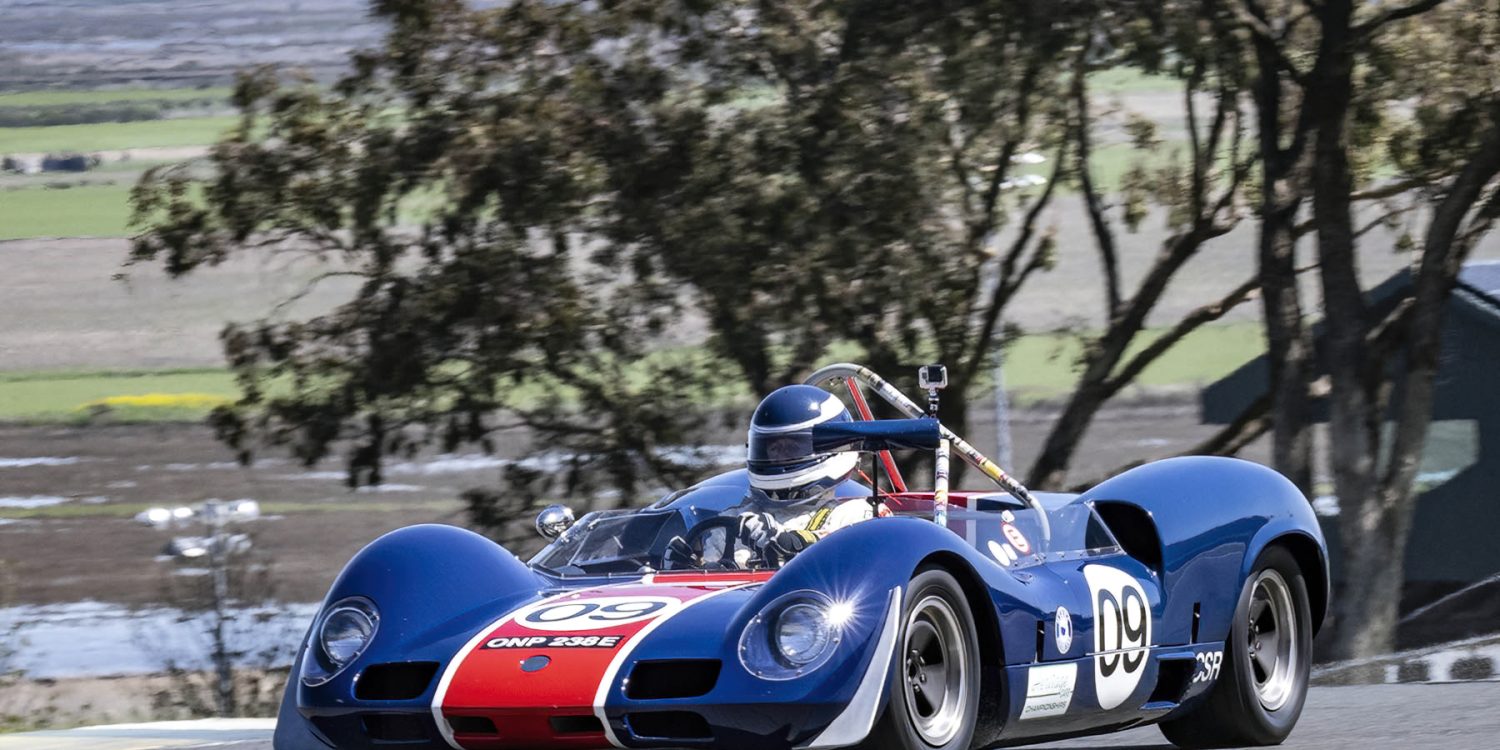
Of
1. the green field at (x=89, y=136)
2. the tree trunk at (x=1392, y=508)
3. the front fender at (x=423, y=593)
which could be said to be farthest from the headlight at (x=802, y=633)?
the green field at (x=89, y=136)

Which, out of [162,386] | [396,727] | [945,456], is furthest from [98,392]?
[396,727]

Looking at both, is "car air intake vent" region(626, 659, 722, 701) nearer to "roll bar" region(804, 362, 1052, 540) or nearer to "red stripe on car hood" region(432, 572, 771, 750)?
"red stripe on car hood" region(432, 572, 771, 750)

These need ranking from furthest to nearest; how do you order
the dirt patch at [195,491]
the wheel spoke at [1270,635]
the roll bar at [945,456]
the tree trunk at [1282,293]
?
the dirt patch at [195,491] → the tree trunk at [1282,293] → the wheel spoke at [1270,635] → the roll bar at [945,456]

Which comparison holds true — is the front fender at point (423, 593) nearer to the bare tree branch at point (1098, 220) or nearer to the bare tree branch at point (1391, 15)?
the bare tree branch at point (1391, 15)

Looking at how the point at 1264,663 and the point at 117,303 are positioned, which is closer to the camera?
the point at 1264,663

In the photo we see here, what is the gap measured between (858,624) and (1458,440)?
19609 mm

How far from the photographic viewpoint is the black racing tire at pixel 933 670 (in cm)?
525

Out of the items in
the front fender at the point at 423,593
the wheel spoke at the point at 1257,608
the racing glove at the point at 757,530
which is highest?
the front fender at the point at 423,593

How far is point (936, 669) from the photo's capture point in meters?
5.57

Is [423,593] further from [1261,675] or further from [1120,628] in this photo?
[1261,675]

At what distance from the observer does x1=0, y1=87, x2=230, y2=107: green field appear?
2203 centimetres

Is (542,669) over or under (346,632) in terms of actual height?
over

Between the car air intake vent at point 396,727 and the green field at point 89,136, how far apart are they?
15.7 m

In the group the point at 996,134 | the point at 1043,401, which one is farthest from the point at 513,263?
the point at 1043,401
